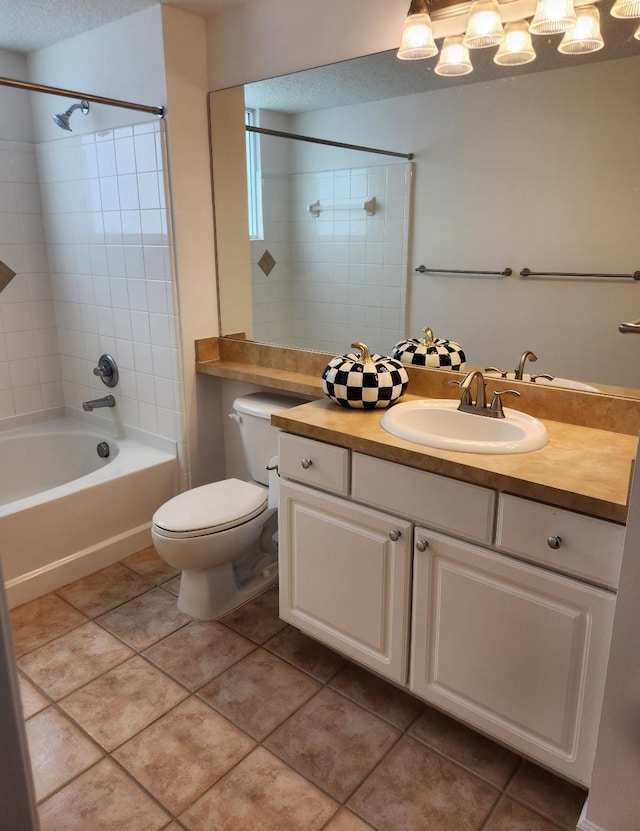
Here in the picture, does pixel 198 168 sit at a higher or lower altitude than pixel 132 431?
higher

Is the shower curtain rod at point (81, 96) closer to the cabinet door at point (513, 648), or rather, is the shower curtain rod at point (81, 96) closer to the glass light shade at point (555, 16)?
the glass light shade at point (555, 16)

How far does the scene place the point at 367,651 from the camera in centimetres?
183

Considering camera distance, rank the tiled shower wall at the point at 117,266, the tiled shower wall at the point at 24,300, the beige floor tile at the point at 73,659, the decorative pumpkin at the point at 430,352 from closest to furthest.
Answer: the beige floor tile at the point at 73,659 < the decorative pumpkin at the point at 430,352 < the tiled shower wall at the point at 117,266 < the tiled shower wall at the point at 24,300

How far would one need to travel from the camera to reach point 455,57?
6.03ft

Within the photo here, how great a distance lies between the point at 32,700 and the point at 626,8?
8.42 feet

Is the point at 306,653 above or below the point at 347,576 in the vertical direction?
below

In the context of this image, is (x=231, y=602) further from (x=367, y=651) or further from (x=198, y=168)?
(x=198, y=168)

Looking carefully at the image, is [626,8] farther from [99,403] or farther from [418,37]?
[99,403]

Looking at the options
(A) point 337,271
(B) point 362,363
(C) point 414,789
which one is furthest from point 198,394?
(C) point 414,789

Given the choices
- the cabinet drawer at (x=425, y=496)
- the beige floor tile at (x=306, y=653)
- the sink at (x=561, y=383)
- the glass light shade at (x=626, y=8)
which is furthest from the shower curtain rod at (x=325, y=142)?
the beige floor tile at (x=306, y=653)

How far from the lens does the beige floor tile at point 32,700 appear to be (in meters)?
1.87

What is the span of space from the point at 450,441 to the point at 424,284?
30.4 inches

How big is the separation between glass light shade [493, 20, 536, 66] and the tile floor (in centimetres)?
192

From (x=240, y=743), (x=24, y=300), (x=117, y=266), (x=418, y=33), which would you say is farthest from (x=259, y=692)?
(x=24, y=300)
